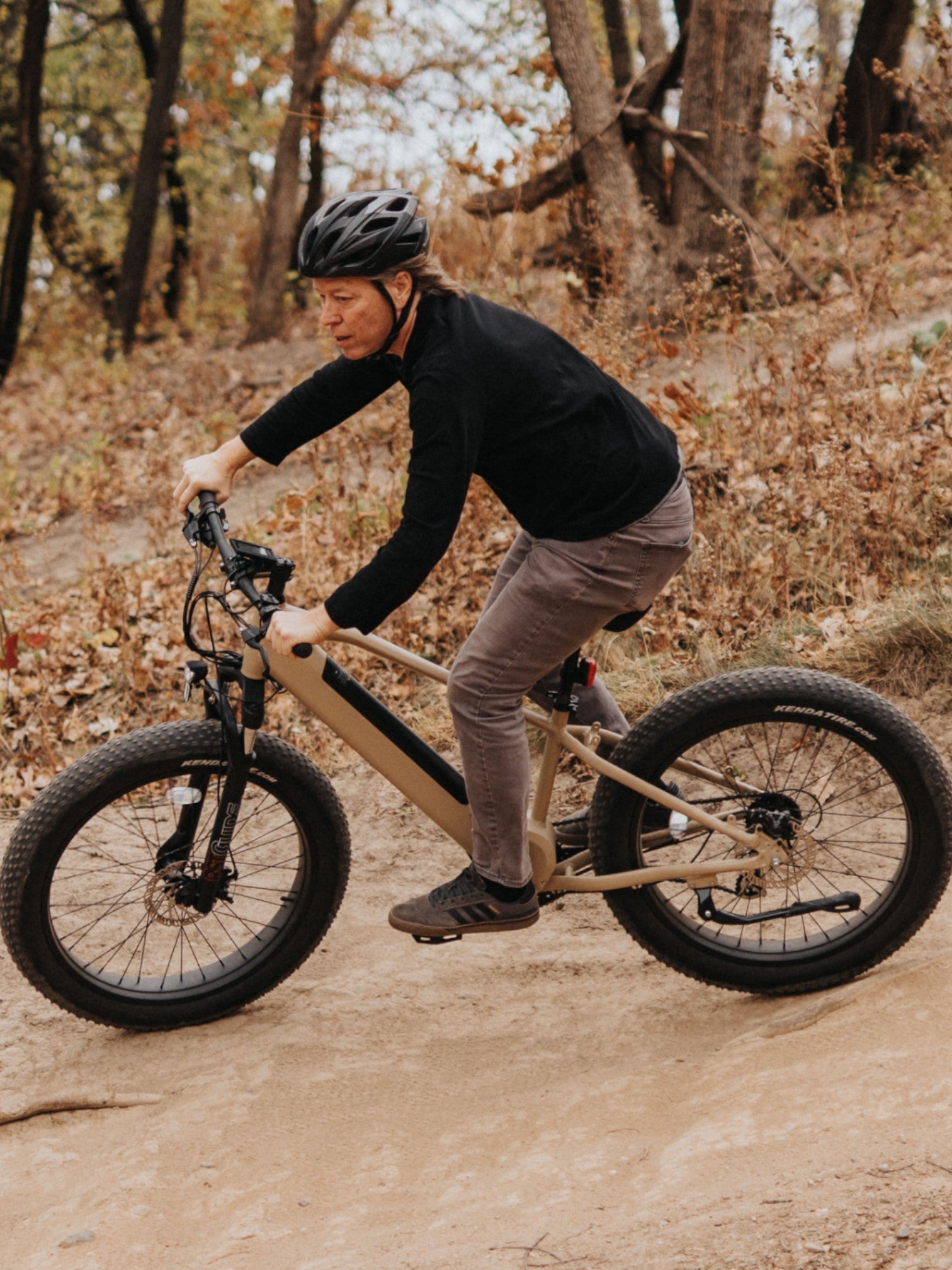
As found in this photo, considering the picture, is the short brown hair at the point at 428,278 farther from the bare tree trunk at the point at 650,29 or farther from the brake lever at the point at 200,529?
the bare tree trunk at the point at 650,29

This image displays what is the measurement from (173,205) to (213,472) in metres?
15.4

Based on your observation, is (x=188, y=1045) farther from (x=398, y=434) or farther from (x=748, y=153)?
(x=748, y=153)

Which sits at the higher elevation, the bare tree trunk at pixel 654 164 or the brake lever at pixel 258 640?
the bare tree trunk at pixel 654 164

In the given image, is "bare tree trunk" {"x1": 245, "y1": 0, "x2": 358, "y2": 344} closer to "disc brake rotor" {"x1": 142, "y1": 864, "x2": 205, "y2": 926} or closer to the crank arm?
"disc brake rotor" {"x1": 142, "y1": 864, "x2": 205, "y2": 926}

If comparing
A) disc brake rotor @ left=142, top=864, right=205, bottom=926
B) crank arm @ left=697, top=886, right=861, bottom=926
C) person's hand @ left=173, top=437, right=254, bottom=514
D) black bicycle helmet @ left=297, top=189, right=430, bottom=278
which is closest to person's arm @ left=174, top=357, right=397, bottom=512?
person's hand @ left=173, top=437, right=254, bottom=514

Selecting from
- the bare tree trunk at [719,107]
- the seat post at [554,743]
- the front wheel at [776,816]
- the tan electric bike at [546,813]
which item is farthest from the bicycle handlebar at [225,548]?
the bare tree trunk at [719,107]

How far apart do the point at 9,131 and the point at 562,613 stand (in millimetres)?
17085

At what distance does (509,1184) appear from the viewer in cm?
270

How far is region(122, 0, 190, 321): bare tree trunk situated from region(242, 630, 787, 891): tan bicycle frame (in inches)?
566

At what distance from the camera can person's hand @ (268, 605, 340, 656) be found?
276 cm

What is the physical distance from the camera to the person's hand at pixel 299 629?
9.04 ft

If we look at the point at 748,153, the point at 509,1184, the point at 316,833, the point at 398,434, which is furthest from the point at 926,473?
the point at 748,153

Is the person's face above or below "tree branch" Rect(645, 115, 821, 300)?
below

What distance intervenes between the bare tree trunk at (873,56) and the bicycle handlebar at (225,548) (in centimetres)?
1116
